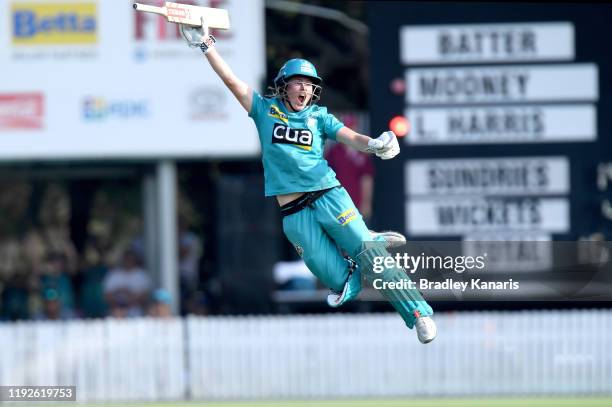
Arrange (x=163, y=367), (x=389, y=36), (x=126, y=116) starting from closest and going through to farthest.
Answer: (x=389, y=36)
(x=126, y=116)
(x=163, y=367)

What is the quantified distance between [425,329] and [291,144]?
1543 millimetres

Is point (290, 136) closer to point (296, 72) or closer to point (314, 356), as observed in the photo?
point (296, 72)

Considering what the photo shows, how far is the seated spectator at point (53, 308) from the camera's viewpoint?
63.9 ft

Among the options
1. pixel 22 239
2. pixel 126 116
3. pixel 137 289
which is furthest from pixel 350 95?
pixel 22 239

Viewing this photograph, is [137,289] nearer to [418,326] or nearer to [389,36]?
[389,36]

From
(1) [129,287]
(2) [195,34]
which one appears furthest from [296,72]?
(1) [129,287]

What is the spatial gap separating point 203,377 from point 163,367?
515 mm

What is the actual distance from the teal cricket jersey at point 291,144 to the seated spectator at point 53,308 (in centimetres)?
958

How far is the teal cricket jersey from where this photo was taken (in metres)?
10.3

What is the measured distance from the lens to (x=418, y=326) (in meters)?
10.4

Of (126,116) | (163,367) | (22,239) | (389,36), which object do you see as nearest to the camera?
(389,36)

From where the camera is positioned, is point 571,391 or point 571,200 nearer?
point 571,200

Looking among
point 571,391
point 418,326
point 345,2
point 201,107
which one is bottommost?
point 571,391

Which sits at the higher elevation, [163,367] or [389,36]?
[389,36]
